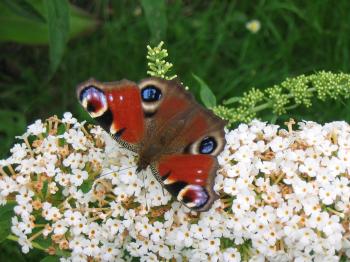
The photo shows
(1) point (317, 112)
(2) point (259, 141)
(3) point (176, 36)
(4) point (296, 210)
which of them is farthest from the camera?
(3) point (176, 36)

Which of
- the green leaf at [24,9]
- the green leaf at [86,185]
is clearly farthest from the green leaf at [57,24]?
the green leaf at [86,185]

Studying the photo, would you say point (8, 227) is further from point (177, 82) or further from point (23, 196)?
point (177, 82)

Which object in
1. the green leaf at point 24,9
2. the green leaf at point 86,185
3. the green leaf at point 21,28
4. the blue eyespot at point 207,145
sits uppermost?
the green leaf at point 21,28

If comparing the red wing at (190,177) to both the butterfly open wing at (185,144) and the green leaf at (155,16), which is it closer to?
the butterfly open wing at (185,144)

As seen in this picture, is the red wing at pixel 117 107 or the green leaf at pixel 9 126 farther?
the green leaf at pixel 9 126

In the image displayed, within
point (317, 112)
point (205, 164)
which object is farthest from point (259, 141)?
point (317, 112)

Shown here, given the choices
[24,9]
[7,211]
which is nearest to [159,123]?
[7,211]
